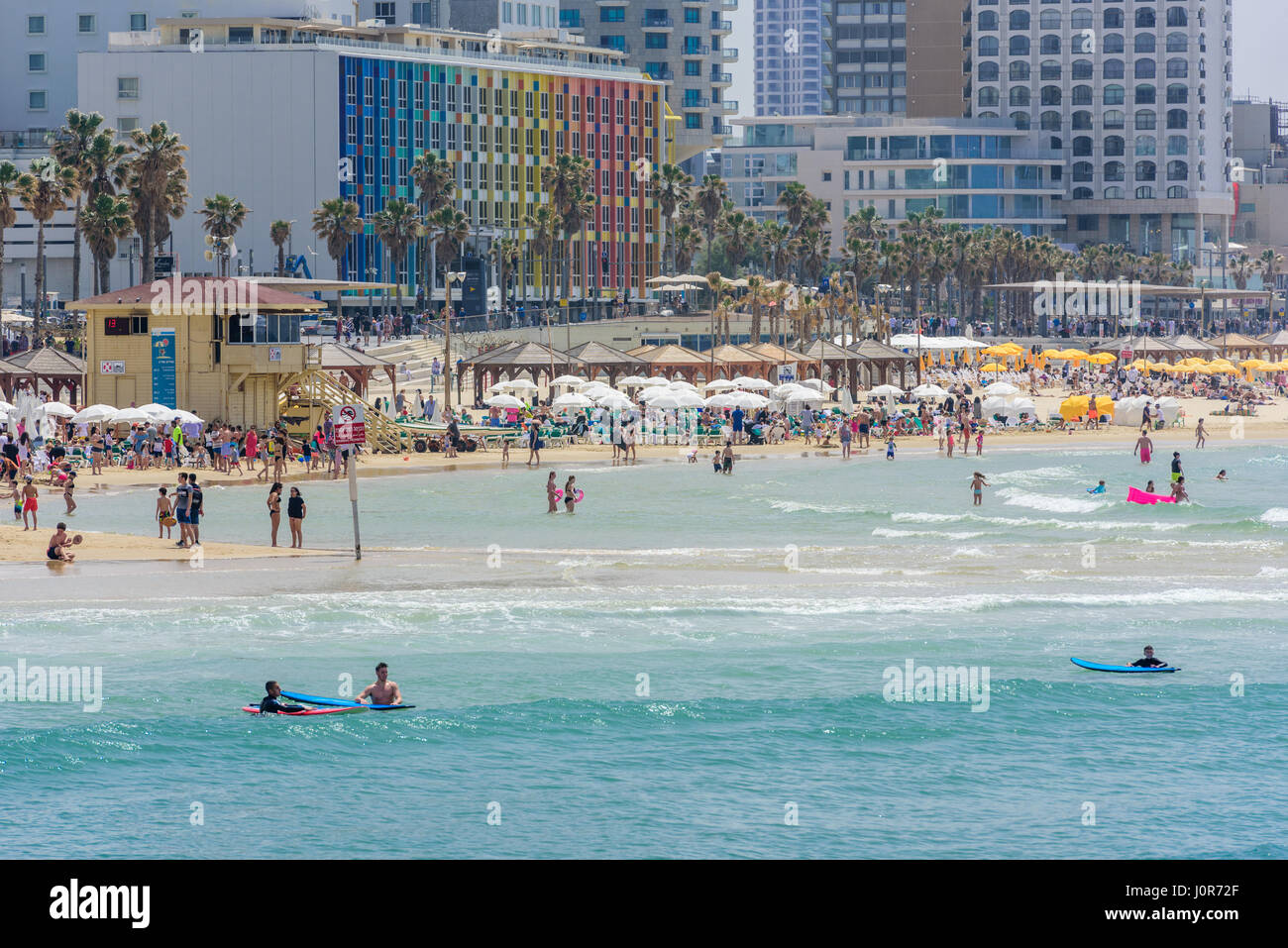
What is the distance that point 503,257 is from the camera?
122 m

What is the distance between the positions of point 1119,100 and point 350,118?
299 feet

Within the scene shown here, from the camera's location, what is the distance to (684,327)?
110m

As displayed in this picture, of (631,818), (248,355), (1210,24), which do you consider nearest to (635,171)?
(1210,24)

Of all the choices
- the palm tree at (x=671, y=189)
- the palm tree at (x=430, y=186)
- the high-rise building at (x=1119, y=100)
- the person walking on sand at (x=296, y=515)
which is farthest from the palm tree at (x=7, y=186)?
the high-rise building at (x=1119, y=100)

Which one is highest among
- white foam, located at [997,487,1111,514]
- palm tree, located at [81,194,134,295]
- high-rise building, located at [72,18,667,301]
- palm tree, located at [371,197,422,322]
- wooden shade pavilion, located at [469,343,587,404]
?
high-rise building, located at [72,18,667,301]

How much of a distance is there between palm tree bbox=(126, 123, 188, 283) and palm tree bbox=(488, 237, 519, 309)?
121 ft

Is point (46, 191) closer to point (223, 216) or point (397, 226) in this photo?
point (223, 216)

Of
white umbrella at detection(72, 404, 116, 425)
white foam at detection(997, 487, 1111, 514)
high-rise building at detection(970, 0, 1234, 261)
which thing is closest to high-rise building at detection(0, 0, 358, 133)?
high-rise building at detection(970, 0, 1234, 261)

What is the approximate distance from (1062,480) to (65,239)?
289ft

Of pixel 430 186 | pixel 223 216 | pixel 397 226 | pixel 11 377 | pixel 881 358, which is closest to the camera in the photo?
pixel 11 377

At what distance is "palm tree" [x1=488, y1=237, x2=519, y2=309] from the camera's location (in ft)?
397

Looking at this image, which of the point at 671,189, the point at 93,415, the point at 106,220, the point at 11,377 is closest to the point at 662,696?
the point at 93,415

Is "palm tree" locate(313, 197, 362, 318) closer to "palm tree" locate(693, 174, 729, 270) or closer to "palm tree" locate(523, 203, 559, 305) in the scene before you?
"palm tree" locate(523, 203, 559, 305)
